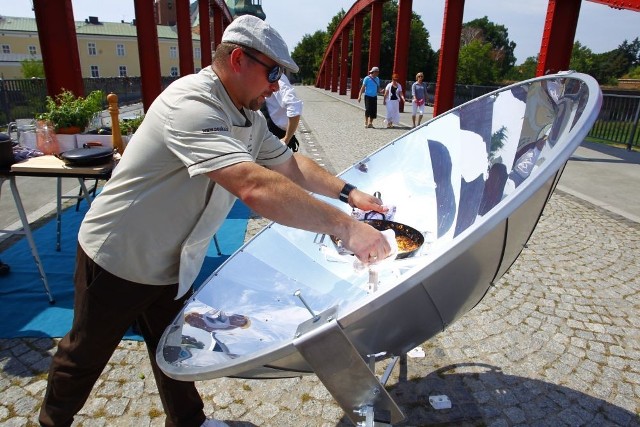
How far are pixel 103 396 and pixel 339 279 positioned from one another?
1.68 m

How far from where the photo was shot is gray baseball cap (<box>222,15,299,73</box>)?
1642 millimetres

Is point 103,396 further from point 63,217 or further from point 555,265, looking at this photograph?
point 555,265

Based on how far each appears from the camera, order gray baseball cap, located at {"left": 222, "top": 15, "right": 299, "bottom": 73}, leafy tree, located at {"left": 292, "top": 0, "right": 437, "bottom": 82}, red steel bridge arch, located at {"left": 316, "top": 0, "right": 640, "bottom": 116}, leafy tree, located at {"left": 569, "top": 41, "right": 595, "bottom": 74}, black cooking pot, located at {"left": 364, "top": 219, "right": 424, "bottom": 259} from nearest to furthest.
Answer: gray baseball cap, located at {"left": 222, "top": 15, "right": 299, "bottom": 73}
black cooking pot, located at {"left": 364, "top": 219, "right": 424, "bottom": 259}
red steel bridge arch, located at {"left": 316, "top": 0, "right": 640, "bottom": 116}
leafy tree, located at {"left": 292, "top": 0, "right": 437, "bottom": 82}
leafy tree, located at {"left": 569, "top": 41, "right": 595, "bottom": 74}

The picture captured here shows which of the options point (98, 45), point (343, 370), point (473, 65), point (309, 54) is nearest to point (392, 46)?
point (473, 65)

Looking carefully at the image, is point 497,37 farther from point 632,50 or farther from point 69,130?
point 69,130

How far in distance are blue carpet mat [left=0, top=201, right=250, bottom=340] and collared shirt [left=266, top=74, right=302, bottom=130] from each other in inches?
58.6

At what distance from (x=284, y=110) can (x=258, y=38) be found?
4410mm

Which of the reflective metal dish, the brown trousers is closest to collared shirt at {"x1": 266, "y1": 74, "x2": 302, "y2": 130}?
the reflective metal dish

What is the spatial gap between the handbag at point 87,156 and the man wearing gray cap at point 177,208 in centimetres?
179

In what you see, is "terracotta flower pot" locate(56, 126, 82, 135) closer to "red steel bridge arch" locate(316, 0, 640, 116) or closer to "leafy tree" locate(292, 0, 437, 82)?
"red steel bridge arch" locate(316, 0, 640, 116)

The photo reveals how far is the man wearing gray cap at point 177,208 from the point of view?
1511 mm

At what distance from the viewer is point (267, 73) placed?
1.73 m

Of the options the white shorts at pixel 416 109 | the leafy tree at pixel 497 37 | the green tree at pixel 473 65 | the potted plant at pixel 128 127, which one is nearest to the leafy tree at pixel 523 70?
the leafy tree at pixel 497 37

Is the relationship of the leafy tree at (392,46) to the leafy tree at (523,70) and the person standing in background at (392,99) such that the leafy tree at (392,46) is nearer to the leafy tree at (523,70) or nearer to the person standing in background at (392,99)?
the leafy tree at (523,70)
